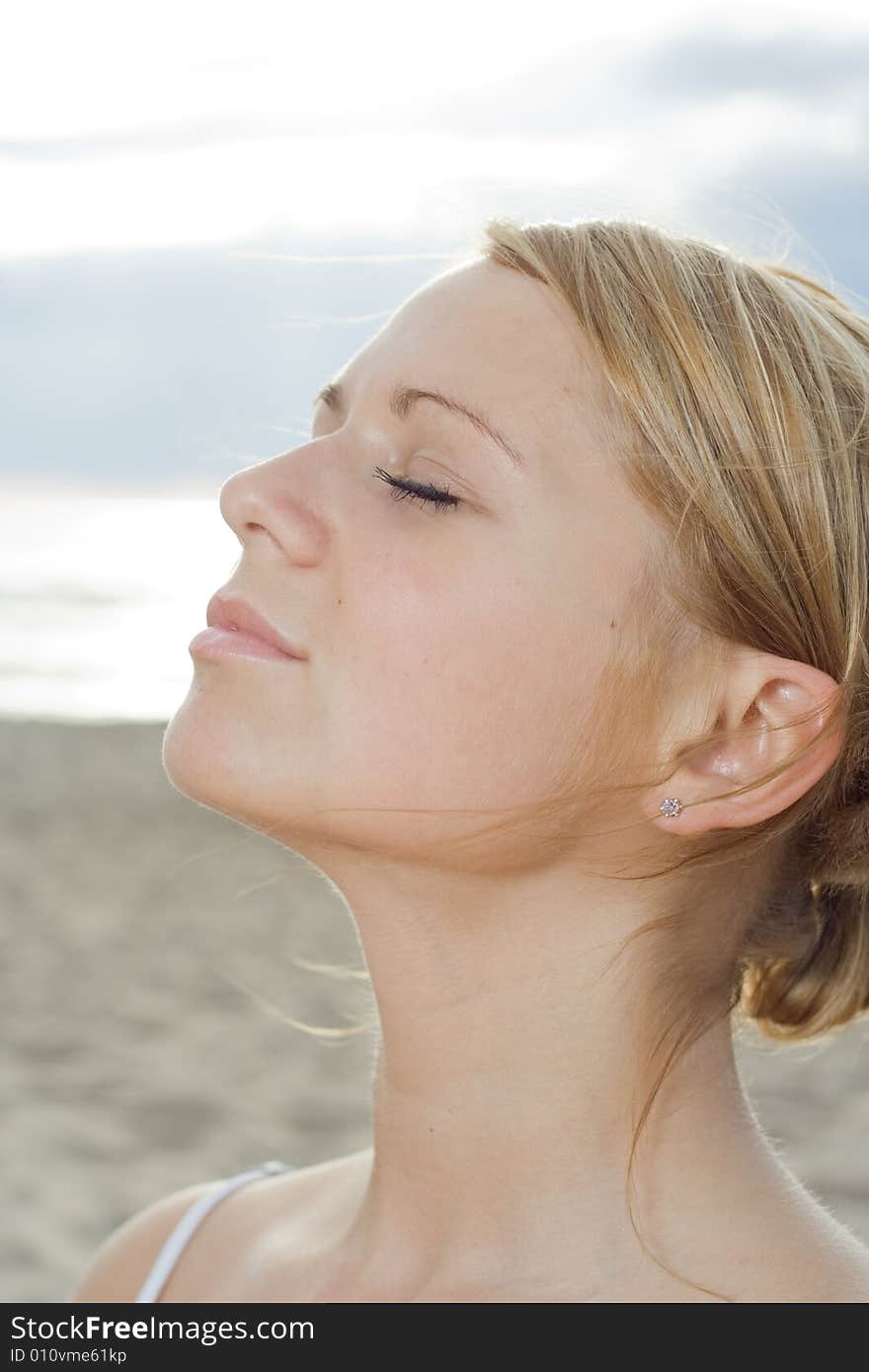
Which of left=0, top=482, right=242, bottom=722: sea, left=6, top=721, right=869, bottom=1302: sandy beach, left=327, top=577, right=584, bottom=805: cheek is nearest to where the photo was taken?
left=327, top=577, right=584, bottom=805: cheek

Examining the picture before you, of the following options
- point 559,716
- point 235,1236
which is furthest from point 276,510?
point 235,1236

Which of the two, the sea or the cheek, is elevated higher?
the cheek

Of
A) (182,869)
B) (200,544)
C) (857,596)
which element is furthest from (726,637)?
(200,544)

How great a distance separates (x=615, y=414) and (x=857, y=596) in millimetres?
348

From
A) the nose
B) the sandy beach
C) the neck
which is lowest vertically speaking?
the sandy beach

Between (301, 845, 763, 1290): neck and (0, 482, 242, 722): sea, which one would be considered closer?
(301, 845, 763, 1290): neck

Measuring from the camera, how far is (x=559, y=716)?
1.61 meters

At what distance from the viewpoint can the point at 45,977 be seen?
5562 millimetres

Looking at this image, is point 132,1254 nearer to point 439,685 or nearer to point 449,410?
point 439,685

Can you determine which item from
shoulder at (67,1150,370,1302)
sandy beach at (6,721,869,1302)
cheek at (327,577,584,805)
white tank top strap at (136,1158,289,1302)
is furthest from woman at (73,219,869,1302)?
sandy beach at (6,721,869,1302)

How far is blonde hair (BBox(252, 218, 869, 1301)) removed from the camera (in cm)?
162

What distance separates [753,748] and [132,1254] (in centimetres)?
111

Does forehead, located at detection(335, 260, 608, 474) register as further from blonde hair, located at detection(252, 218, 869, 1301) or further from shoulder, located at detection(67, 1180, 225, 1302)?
shoulder, located at detection(67, 1180, 225, 1302)

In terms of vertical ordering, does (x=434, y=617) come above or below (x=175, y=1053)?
above
